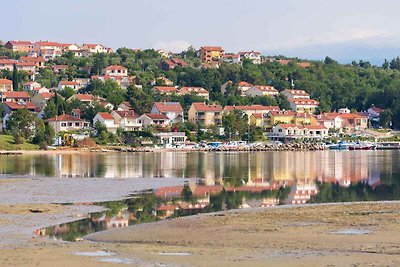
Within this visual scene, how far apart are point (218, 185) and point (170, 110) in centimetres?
5641

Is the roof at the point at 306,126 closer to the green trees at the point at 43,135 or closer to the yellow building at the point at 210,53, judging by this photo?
the green trees at the point at 43,135

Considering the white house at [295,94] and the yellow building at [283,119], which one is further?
the white house at [295,94]

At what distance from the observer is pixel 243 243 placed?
20.8 meters

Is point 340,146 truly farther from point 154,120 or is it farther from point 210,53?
point 210,53

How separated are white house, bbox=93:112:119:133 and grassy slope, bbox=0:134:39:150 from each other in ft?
36.0

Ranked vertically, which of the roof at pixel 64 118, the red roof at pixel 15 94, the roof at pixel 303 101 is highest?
the red roof at pixel 15 94

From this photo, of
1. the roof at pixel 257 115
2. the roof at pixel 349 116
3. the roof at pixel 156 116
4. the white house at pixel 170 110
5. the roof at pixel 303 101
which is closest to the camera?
the roof at pixel 156 116

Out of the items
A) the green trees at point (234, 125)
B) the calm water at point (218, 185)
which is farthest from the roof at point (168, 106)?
the calm water at point (218, 185)

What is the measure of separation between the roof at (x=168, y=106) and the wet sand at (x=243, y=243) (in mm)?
67667

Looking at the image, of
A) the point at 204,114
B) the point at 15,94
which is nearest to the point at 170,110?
the point at 204,114

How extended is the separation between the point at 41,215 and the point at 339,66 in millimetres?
113970

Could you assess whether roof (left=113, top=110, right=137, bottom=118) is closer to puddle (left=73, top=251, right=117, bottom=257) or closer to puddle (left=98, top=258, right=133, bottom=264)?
puddle (left=73, top=251, right=117, bottom=257)

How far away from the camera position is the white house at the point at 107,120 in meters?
86.6

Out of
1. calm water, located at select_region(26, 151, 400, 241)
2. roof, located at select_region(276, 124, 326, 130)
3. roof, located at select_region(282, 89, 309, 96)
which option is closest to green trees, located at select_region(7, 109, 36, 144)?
calm water, located at select_region(26, 151, 400, 241)
